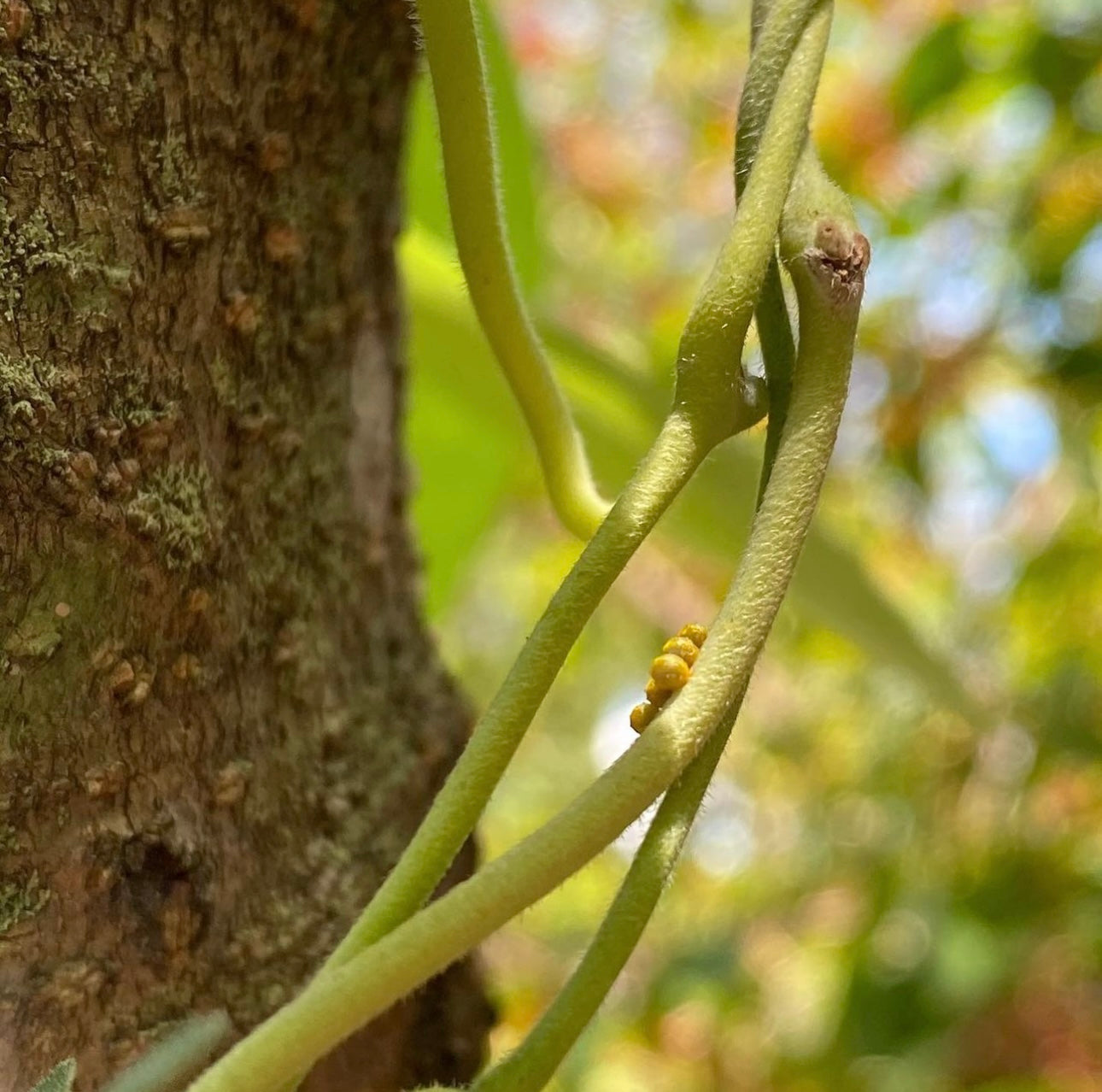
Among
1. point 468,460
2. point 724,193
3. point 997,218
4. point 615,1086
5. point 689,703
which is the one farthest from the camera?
point 724,193

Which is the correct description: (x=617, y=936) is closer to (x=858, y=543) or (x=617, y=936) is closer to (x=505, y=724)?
(x=505, y=724)

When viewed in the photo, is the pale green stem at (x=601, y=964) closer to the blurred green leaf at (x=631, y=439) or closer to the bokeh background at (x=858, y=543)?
the bokeh background at (x=858, y=543)

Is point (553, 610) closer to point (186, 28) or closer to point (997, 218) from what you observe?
point (186, 28)

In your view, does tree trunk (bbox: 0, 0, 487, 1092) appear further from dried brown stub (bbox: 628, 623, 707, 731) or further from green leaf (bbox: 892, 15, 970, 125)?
green leaf (bbox: 892, 15, 970, 125)

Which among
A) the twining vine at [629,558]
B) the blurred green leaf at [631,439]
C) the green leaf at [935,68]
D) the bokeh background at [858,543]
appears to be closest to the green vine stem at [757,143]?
the twining vine at [629,558]

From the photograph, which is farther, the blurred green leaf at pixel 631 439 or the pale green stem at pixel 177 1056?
the blurred green leaf at pixel 631 439

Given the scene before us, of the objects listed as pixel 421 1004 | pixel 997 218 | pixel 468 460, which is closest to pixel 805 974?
pixel 997 218

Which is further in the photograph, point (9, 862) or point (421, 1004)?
point (421, 1004)
